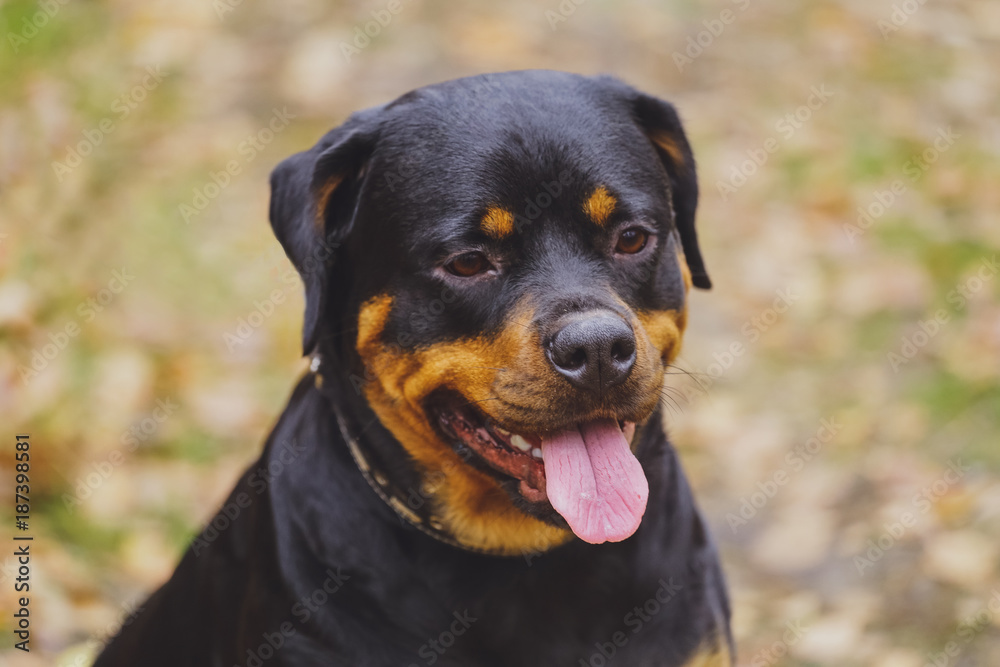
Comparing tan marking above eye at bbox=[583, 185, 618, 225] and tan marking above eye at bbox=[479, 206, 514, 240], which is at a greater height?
tan marking above eye at bbox=[479, 206, 514, 240]

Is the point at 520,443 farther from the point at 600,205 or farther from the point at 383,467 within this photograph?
the point at 600,205

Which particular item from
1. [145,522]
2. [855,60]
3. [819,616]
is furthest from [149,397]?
[855,60]

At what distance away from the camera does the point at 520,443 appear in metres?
2.66

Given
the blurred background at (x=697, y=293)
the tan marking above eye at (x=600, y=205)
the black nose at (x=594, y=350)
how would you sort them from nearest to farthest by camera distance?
the black nose at (x=594, y=350)
the tan marking above eye at (x=600, y=205)
the blurred background at (x=697, y=293)

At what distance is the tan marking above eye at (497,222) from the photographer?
8.61 feet

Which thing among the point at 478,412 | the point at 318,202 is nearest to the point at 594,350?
the point at 478,412

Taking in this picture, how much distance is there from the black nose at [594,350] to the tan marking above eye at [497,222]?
308 mm

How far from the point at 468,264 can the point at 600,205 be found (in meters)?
0.35

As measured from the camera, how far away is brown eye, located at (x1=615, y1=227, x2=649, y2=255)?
2.73 m

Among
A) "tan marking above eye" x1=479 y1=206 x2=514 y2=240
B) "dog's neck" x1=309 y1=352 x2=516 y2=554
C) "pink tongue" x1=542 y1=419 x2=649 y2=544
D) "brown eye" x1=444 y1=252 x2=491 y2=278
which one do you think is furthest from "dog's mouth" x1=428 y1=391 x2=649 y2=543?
"tan marking above eye" x1=479 y1=206 x2=514 y2=240

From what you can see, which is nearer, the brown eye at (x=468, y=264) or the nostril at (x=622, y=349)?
the nostril at (x=622, y=349)

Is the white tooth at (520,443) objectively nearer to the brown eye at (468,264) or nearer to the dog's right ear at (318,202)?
the brown eye at (468,264)

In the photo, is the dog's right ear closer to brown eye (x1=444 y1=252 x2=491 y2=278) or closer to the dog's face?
the dog's face

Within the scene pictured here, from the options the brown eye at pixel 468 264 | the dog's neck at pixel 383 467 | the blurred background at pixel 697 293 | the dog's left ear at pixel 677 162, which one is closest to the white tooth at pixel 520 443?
the dog's neck at pixel 383 467
